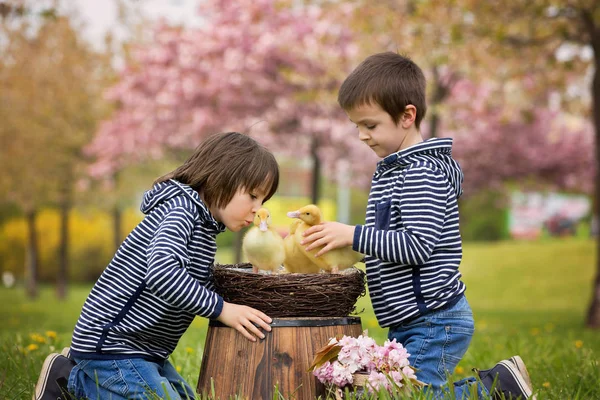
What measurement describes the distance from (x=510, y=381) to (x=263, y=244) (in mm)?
1130

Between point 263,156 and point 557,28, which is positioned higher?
point 557,28

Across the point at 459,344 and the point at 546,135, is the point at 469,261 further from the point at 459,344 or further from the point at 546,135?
the point at 459,344

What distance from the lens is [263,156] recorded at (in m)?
2.94

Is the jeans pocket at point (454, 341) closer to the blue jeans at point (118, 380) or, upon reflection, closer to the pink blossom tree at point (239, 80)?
the blue jeans at point (118, 380)

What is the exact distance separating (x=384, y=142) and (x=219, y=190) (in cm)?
70

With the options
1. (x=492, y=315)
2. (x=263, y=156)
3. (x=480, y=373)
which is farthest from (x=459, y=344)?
(x=492, y=315)

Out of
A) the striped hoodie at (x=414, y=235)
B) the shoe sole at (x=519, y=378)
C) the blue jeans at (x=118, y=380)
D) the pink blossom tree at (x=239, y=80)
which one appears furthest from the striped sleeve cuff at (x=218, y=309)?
the pink blossom tree at (x=239, y=80)

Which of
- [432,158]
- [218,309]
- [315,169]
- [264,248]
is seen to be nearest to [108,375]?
[218,309]

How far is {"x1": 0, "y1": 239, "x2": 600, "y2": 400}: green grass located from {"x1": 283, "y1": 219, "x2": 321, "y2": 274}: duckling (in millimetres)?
379

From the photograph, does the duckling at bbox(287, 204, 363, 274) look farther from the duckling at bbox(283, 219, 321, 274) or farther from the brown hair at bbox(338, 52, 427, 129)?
the brown hair at bbox(338, 52, 427, 129)

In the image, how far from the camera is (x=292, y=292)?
267 centimetres

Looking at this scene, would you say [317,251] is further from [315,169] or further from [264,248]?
[315,169]

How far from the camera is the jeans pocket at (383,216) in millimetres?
2921

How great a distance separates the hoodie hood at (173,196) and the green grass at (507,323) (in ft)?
2.58
